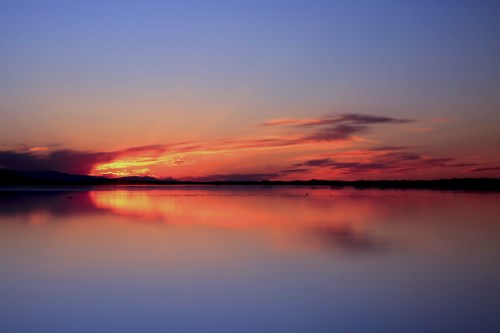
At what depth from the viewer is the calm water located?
281 inches

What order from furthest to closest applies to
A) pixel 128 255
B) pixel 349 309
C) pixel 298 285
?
pixel 128 255 → pixel 298 285 → pixel 349 309

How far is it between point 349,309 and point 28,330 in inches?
183

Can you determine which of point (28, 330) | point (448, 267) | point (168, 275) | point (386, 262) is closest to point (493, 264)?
point (448, 267)

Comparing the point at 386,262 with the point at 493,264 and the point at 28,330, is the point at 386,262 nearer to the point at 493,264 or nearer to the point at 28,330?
the point at 493,264

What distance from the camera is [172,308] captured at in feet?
25.3

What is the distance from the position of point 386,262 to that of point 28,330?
772 cm

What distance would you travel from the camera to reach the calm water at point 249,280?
714 cm

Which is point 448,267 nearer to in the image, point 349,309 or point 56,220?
point 349,309

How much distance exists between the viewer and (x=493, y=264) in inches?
447

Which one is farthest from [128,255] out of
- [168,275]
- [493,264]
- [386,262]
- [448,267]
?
[493,264]

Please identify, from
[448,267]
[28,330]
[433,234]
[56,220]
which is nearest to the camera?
[28,330]

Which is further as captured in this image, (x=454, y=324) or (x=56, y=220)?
(x=56, y=220)

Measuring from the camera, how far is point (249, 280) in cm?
968

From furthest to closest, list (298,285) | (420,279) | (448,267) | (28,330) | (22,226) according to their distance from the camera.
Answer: (22,226) < (448,267) < (420,279) < (298,285) < (28,330)
